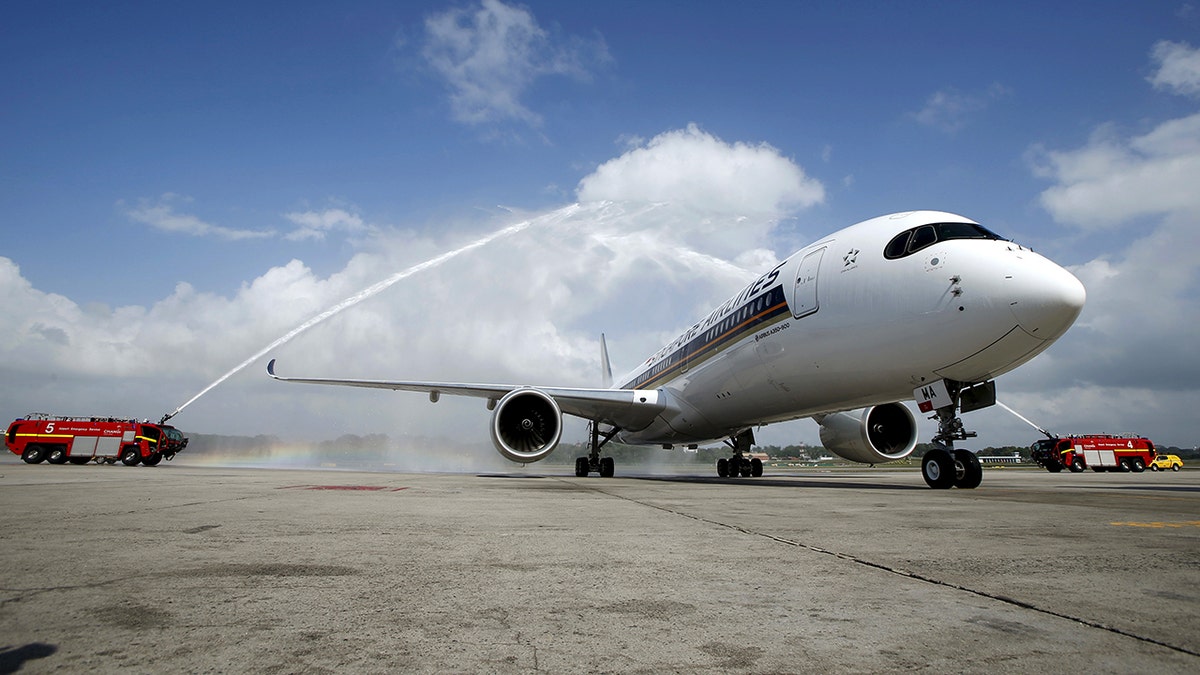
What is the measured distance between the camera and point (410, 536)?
3.83 meters

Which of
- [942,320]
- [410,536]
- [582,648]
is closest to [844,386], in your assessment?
[942,320]

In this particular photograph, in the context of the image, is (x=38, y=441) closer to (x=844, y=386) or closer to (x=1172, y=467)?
(x=844, y=386)

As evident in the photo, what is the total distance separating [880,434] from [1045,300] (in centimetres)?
792

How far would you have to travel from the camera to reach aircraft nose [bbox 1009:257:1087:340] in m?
8.03

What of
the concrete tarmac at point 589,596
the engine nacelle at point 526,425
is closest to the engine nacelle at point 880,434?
the engine nacelle at point 526,425

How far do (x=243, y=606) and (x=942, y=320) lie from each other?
901cm

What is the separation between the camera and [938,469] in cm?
937

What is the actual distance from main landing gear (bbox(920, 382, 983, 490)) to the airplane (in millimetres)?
17

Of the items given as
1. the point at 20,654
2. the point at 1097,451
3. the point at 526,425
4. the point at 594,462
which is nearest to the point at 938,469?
the point at 526,425

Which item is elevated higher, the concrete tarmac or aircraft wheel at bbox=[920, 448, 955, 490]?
aircraft wheel at bbox=[920, 448, 955, 490]

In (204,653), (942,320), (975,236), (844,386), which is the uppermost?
(975,236)

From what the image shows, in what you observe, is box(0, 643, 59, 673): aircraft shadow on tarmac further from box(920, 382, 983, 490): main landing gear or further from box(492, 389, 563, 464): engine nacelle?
box(492, 389, 563, 464): engine nacelle

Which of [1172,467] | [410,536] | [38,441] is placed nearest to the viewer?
[410,536]

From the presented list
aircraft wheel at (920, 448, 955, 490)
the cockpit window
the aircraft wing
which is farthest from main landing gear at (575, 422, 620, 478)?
the cockpit window
